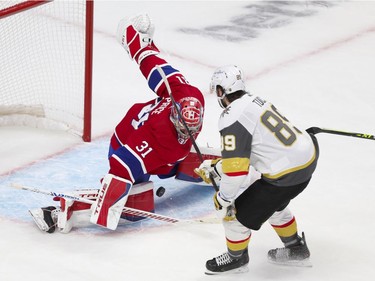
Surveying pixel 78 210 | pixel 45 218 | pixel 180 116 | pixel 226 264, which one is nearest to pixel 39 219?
pixel 45 218

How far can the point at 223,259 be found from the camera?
420cm

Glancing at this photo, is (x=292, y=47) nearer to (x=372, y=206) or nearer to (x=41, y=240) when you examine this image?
(x=372, y=206)

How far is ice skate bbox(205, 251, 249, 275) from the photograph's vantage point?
418 centimetres

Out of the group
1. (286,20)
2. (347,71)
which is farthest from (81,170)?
(286,20)

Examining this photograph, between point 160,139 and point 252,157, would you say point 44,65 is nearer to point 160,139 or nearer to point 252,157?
point 160,139

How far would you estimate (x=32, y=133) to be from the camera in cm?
548

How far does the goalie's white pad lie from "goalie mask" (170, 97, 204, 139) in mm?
308

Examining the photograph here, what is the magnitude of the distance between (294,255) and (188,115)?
69 cm

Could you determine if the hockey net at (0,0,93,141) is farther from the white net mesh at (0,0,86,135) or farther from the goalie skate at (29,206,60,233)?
the goalie skate at (29,206,60,233)

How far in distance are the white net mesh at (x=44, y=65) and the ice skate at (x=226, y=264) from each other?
4.96 ft

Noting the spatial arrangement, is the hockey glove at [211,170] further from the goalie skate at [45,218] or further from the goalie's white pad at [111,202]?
the goalie skate at [45,218]

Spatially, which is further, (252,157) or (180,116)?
(180,116)

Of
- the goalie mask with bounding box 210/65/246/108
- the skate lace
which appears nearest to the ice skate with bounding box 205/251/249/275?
the skate lace

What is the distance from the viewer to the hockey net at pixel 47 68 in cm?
551
